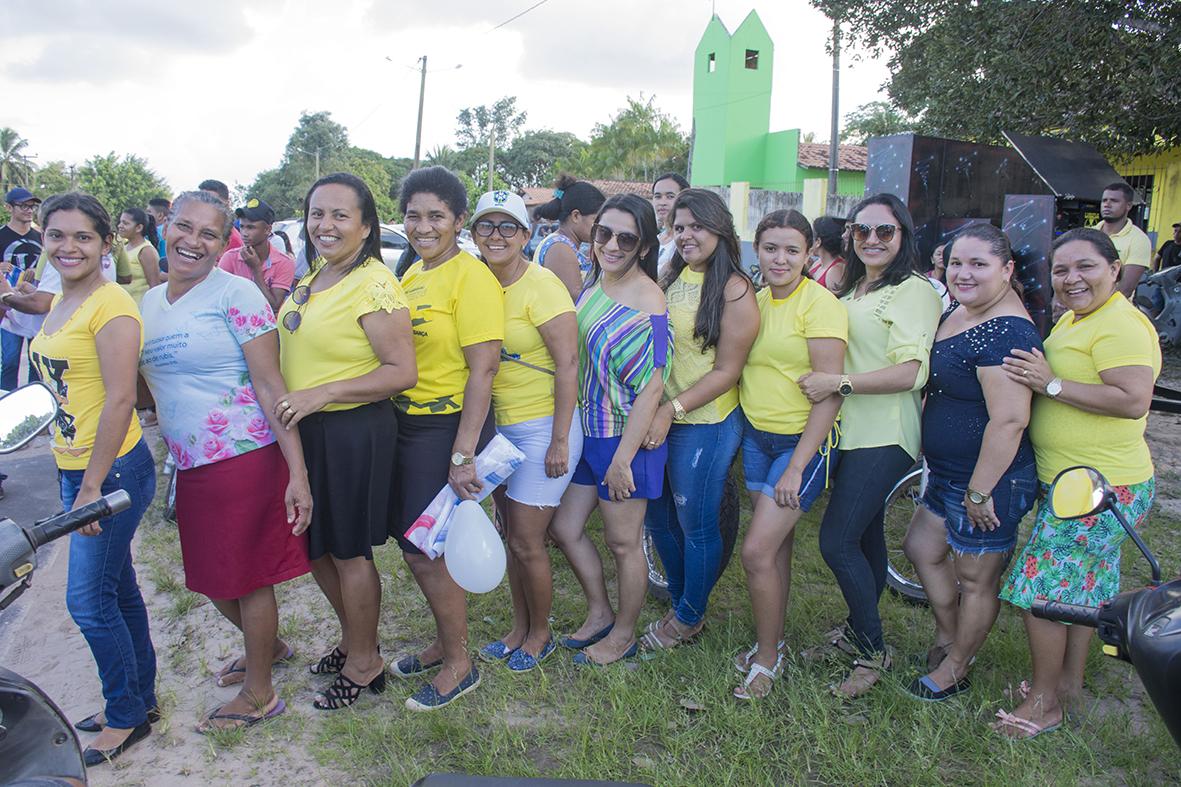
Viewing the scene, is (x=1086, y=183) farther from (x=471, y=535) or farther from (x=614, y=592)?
(x=471, y=535)

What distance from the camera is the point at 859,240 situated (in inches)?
130

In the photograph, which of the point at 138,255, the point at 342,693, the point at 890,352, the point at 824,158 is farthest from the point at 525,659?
the point at 824,158

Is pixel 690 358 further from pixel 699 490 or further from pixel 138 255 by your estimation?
pixel 138 255

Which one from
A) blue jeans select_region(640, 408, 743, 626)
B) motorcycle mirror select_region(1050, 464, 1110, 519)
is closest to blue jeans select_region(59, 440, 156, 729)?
blue jeans select_region(640, 408, 743, 626)

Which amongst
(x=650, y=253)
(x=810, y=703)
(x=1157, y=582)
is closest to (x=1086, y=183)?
(x=650, y=253)

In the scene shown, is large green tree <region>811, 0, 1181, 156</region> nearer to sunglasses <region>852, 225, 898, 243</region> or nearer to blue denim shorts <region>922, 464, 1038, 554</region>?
sunglasses <region>852, 225, 898, 243</region>

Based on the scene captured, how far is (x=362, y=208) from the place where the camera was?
3064mm

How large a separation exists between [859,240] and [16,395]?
2848mm

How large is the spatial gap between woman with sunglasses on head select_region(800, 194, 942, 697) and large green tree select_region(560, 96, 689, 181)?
38.5 meters

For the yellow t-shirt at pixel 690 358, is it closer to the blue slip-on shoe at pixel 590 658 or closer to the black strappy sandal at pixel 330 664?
the blue slip-on shoe at pixel 590 658

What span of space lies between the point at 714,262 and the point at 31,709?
2603mm

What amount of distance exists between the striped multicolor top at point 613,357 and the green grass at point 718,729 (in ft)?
3.43

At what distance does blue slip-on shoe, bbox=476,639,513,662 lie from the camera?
11.8 feet

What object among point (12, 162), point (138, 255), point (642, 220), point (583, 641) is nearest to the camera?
point (642, 220)
